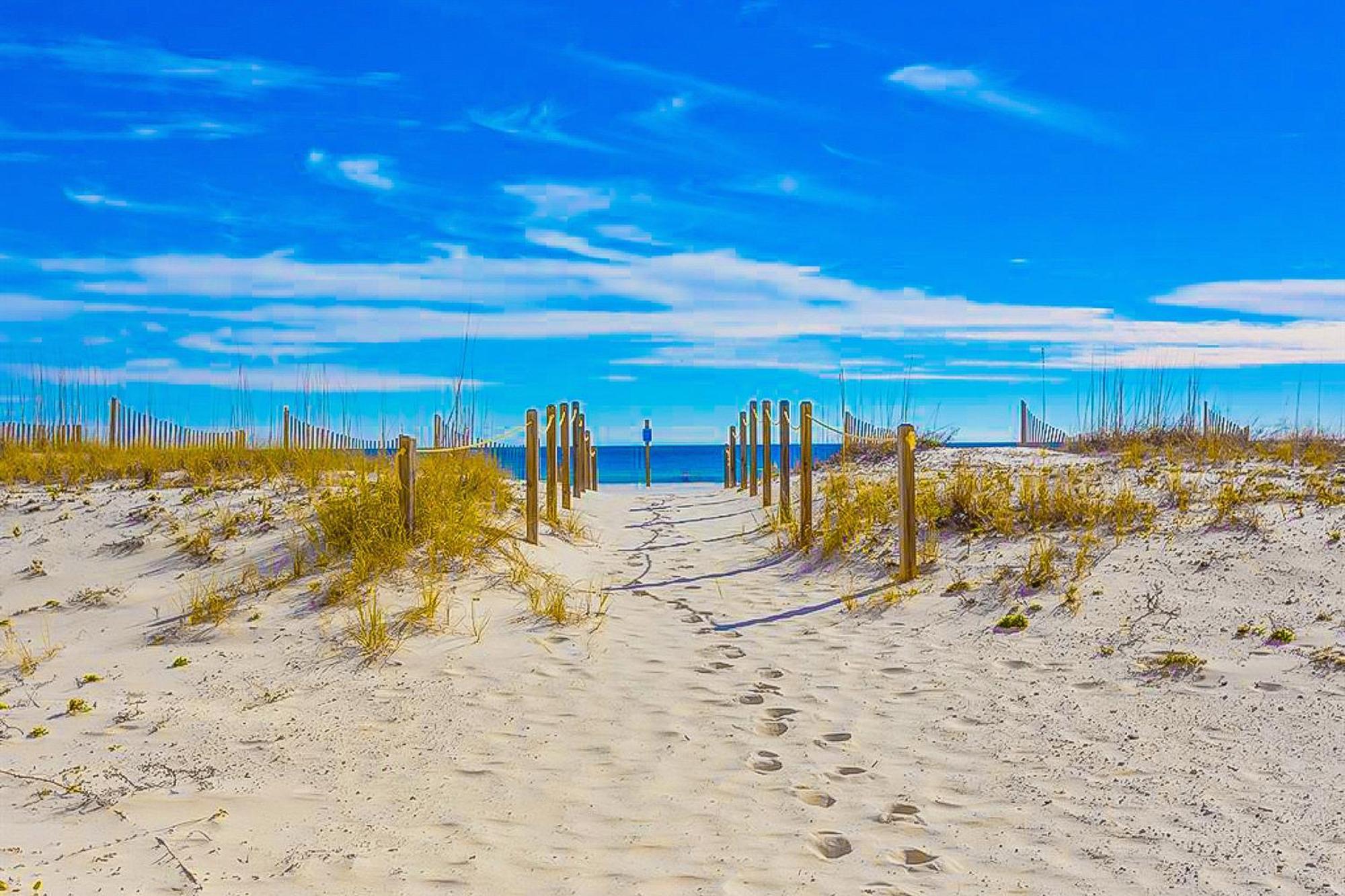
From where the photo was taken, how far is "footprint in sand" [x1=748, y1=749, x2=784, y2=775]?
150 inches

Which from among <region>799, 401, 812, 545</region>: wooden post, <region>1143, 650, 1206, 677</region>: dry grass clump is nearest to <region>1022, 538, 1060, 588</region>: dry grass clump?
<region>1143, 650, 1206, 677</region>: dry grass clump

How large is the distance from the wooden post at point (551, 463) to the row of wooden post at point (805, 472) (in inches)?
93.5

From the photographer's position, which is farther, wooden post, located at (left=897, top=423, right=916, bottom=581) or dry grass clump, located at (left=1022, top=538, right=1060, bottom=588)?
wooden post, located at (left=897, top=423, right=916, bottom=581)

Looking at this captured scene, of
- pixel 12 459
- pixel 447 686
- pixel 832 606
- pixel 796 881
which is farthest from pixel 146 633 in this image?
pixel 12 459

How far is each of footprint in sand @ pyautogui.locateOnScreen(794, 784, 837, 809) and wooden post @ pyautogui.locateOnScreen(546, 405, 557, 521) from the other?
676 centimetres

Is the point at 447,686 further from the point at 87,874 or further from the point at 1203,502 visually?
the point at 1203,502

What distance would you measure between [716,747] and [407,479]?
3.62m

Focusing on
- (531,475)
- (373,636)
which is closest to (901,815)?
(373,636)

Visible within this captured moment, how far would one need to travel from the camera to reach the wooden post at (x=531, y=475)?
27.9ft

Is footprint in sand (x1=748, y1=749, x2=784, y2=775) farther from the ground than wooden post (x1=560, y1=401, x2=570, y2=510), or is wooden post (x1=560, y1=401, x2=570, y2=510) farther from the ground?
wooden post (x1=560, y1=401, x2=570, y2=510)

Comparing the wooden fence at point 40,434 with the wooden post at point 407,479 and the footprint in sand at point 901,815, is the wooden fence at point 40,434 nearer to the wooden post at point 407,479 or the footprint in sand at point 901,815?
the wooden post at point 407,479

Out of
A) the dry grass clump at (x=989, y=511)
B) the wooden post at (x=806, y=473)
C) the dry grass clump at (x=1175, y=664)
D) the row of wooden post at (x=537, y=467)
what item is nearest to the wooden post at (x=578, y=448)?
the row of wooden post at (x=537, y=467)

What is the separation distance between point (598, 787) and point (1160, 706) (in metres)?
2.47

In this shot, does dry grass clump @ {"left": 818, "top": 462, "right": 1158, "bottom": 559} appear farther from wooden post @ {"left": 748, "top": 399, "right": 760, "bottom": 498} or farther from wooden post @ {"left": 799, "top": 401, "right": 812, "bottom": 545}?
wooden post @ {"left": 748, "top": 399, "right": 760, "bottom": 498}
